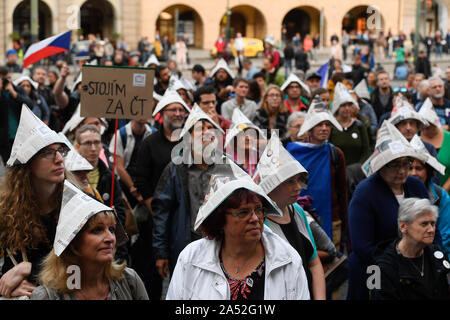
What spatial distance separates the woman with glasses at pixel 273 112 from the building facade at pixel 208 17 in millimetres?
31375

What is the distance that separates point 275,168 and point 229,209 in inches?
34.0

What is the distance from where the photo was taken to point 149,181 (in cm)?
622

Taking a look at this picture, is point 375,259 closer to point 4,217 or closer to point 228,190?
point 228,190

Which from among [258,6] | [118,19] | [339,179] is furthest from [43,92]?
[258,6]

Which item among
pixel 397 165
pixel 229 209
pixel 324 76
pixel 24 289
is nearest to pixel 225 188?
pixel 229 209

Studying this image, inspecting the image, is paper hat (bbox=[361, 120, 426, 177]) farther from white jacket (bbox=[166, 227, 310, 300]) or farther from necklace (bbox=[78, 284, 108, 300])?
A: necklace (bbox=[78, 284, 108, 300])

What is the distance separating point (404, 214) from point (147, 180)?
2561 millimetres

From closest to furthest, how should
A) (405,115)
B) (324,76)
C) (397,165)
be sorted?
(397,165), (405,115), (324,76)

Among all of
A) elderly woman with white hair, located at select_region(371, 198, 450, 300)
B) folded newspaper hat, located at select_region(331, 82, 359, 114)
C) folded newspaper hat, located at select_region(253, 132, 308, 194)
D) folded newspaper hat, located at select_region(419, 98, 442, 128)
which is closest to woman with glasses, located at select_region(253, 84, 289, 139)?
folded newspaper hat, located at select_region(331, 82, 359, 114)

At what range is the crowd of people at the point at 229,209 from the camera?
3324 mm

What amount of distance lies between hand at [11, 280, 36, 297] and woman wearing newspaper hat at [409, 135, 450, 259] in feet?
8.32

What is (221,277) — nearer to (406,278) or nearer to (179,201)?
(406,278)

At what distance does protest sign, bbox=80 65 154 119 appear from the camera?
573 cm

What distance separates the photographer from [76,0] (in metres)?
40.6
